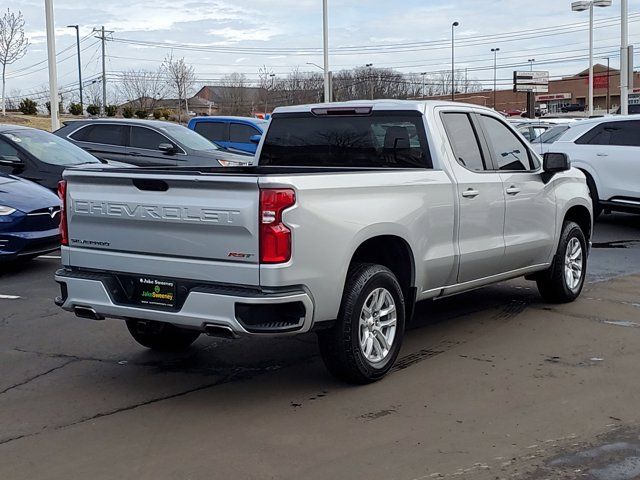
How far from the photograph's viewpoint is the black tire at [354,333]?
540cm

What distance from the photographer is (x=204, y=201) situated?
507 cm

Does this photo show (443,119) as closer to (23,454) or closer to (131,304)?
(131,304)

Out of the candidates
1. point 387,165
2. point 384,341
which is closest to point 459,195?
point 387,165

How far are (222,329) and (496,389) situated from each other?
6.47 feet

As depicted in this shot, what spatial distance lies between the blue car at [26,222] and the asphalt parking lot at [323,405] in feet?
5.55

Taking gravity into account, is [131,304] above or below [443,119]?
below

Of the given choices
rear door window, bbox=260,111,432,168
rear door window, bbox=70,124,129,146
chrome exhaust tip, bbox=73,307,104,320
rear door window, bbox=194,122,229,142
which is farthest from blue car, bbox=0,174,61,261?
rear door window, bbox=194,122,229,142

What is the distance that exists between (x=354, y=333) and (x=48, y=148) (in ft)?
28.7

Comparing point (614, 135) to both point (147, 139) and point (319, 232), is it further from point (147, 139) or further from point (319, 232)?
point (319, 232)

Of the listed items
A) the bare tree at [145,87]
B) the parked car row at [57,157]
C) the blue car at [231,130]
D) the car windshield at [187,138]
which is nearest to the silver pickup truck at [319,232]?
the parked car row at [57,157]

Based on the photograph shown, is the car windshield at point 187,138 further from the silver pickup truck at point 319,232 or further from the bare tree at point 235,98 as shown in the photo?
the bare tree at point 235,98

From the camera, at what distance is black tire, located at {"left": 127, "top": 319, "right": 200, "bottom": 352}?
253 inches

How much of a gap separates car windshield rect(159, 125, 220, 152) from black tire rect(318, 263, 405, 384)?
1061 centimetres

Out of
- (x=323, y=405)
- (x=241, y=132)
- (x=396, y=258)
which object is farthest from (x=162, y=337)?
(x=241, y=132)
